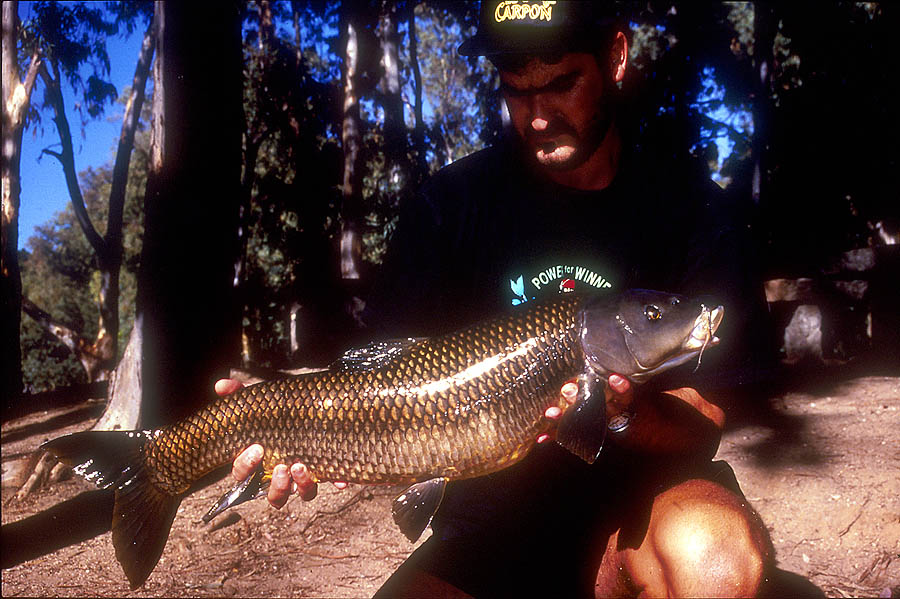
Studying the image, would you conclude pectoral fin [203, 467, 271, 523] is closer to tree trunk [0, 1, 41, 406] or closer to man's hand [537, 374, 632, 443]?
man's hand [537, 374, 632, 443]

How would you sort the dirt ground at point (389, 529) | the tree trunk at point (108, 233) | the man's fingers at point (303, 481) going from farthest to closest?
the tree trunk at point (108, 233), the dirt ground at point (389, 529), the man's fingers at point (303, 481)

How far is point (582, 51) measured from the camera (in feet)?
8.88

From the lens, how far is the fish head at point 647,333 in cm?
213

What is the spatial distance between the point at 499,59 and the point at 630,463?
75.5 inches

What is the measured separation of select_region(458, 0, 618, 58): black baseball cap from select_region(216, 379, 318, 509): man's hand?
195 centimetres

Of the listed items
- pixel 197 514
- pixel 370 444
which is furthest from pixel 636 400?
pixel 197 514

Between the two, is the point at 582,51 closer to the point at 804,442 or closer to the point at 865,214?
the point at 804,442

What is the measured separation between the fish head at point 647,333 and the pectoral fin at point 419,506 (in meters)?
0.75

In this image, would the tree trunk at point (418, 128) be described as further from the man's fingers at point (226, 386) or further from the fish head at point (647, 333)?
A: the fish head at point (647, 333)

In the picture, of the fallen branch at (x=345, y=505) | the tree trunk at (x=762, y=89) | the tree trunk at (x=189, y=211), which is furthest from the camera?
the tree trunk at (x=762, y=89)

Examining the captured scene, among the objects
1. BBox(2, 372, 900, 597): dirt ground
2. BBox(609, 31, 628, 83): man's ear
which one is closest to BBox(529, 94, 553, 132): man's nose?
BBox(609, 31, 628, 83): man's ear

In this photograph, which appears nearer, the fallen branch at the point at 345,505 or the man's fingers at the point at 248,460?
the man's fingers at the point at 248,460

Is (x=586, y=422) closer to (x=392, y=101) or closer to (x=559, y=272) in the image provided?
(x=559, y=272)

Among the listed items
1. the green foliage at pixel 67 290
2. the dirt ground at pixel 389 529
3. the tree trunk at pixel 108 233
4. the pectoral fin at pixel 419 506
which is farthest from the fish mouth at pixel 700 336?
the green foliage at pixel 67 290
